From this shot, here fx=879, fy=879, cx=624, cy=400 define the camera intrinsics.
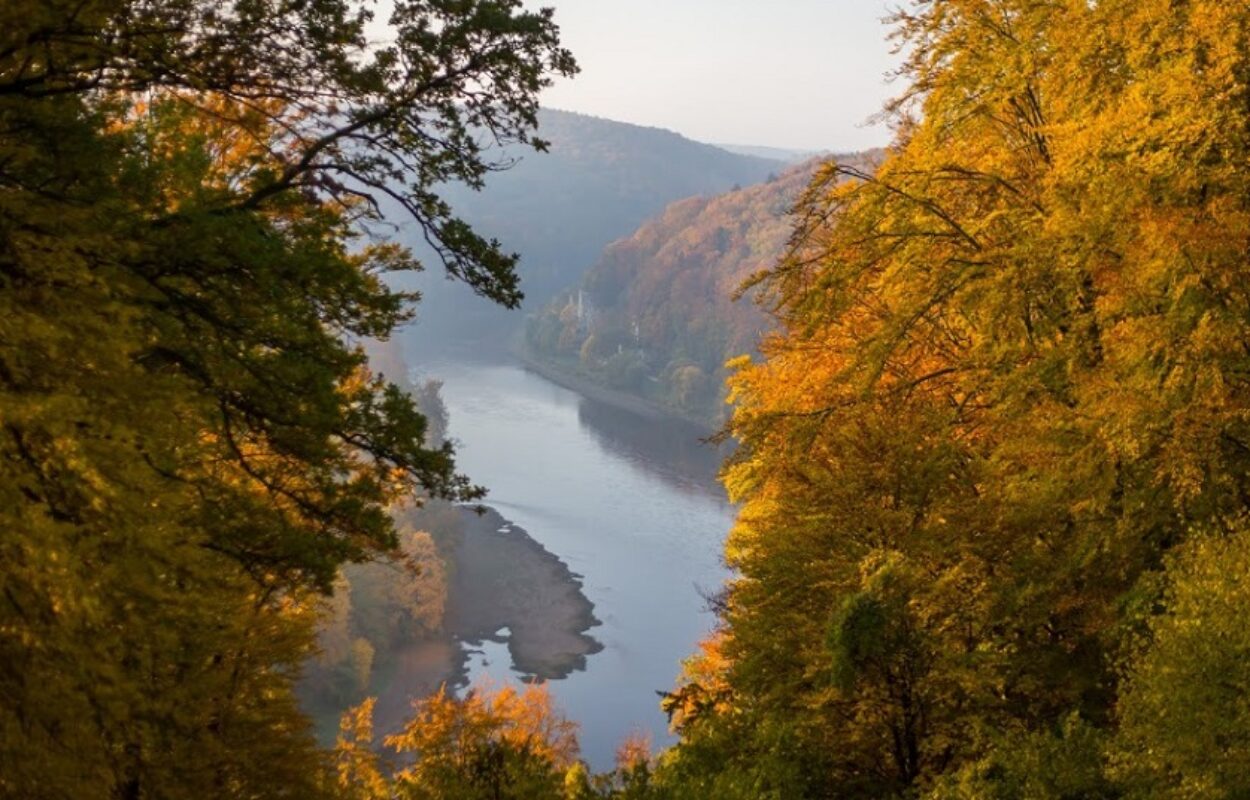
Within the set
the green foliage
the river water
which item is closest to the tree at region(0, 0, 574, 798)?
the green foliage

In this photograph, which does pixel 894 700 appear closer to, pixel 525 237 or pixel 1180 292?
pixel 1180 292

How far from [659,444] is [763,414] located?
72.4m

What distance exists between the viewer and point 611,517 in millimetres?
61688

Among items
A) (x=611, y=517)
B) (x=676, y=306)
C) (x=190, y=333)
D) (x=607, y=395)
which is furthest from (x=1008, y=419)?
(x=676, y=306)

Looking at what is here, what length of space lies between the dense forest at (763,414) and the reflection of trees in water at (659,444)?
55.2 meters

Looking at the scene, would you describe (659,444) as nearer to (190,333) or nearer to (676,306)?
(676,306)

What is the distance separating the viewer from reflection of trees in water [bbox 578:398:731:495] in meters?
72.2

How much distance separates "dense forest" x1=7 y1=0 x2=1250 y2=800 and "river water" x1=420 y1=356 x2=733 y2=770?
14.9 m

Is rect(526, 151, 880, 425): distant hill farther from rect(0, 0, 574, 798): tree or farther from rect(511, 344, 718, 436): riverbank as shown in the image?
rect(0, 0, 574, 798): tree

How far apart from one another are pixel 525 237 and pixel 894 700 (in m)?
183

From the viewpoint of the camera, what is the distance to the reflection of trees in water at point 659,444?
72.2m

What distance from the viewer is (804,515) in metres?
10.1

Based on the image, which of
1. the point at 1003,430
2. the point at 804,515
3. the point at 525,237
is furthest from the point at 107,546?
the point at 525,237

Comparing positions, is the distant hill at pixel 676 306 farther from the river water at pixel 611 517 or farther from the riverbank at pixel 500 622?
the riverbank at pixel 500 622
